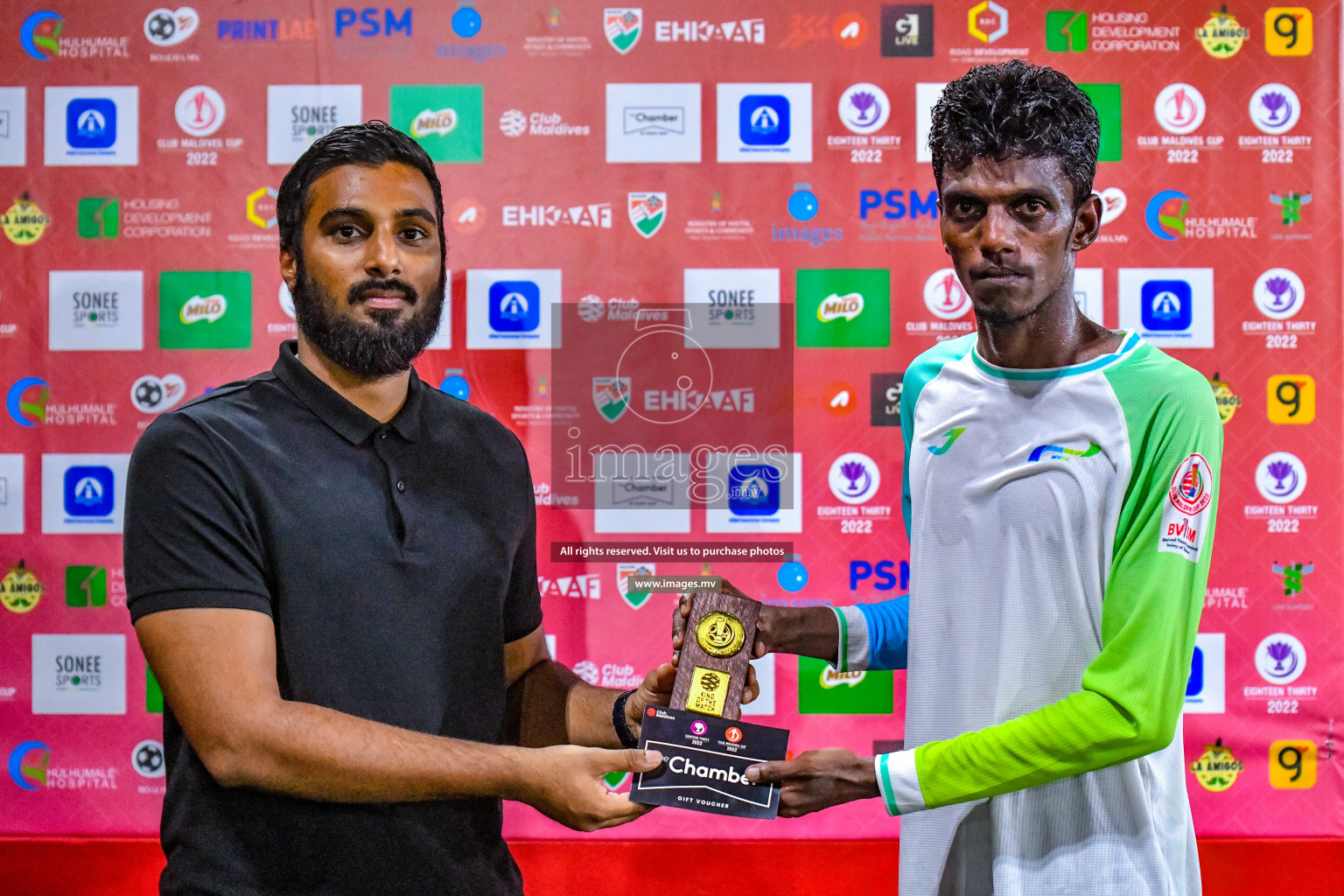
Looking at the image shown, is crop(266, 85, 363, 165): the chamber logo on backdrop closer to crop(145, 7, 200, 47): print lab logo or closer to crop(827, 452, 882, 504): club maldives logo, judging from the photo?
crop(145, 7, 200, 47): print lab logo

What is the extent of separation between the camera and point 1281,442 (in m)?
2.64

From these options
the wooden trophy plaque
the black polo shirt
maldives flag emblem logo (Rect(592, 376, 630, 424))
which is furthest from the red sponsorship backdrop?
the black polo shirt

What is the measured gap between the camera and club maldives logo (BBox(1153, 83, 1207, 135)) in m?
2.61

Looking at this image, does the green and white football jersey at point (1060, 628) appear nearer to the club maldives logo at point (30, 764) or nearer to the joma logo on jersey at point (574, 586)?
the joma logo on jersey at point (574, 586)

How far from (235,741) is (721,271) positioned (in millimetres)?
1730

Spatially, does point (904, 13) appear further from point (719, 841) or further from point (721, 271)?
point (719, 841)

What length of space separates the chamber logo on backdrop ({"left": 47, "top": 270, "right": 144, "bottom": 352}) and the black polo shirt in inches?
52.4

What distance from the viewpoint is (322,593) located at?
57.1 inches

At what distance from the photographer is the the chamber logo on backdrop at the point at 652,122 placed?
8.55ft

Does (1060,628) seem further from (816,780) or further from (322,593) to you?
(322,593)

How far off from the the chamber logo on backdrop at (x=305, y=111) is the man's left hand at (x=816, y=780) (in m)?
2.08

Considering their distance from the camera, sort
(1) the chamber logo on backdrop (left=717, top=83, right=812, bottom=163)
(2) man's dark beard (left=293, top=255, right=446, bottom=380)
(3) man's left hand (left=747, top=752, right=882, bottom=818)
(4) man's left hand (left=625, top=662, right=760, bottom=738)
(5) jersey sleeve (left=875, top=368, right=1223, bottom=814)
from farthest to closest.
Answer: (1) the chamber logo on backdrop (left=717, top=83, right=812, bottom=163)
(4) man's left hand (left=625, top=662, right=760, bottom=738)
(2) man's dark beard (left=293, top=255, right=446, bottom=380)
(3) man's left hand (left=747, top=752, right=882, bottom=818)
(5) jersey sleeve (left=875, top=368, right=1223, bottom=814)

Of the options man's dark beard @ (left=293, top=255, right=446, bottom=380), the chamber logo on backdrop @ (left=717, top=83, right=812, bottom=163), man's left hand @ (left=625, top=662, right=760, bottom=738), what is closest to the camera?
man's dark beard @ (left=293, top=255, right=446, bottom=380)

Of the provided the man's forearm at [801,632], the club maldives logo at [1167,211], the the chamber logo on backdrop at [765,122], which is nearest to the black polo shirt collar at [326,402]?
the man's forearm at [801,632]
